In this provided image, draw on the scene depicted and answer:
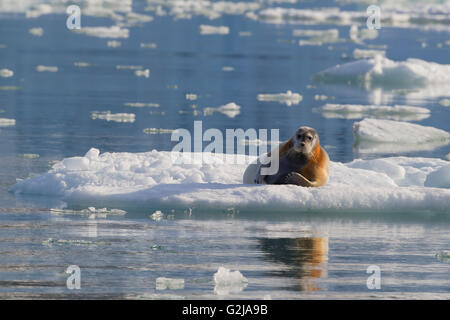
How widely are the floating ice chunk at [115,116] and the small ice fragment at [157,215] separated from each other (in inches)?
326

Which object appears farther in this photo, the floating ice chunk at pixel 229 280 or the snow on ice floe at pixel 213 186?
the snow on ice floe at pixel 213 186

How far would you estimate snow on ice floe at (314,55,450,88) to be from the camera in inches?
994

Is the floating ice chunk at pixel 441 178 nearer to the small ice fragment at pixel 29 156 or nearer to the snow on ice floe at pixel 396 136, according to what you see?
the snow on ice floe at pixel 396 136

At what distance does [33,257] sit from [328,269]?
219cm

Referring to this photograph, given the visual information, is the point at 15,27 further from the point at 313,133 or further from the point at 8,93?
the point at 313,133

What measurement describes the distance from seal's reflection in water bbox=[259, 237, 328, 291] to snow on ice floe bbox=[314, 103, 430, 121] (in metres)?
11.2

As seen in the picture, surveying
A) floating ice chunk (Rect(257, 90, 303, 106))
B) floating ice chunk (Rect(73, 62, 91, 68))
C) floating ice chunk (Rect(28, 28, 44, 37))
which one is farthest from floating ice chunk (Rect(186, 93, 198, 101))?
floating ice chunk (Rect(28, 28, 44, 37))

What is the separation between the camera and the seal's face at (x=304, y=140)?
1006 cm

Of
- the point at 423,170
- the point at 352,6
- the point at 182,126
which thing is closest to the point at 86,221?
the point at 423,170

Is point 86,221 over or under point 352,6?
under

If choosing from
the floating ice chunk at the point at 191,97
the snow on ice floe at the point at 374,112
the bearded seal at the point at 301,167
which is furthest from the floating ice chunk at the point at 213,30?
the bearded seal at the point at 301,167

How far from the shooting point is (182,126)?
17406 mm

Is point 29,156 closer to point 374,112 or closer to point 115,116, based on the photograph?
point 115,116
